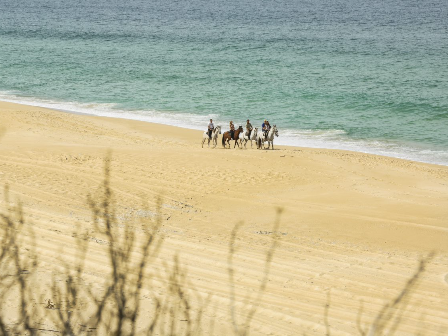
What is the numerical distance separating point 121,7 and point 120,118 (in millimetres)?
85440

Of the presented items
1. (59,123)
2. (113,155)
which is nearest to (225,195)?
(113,155)

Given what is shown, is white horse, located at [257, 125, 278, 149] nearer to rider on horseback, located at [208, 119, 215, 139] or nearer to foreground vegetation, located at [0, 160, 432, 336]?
rider on horseback, located at [208, 119, 215, 139]

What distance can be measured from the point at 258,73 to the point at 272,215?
117 ft

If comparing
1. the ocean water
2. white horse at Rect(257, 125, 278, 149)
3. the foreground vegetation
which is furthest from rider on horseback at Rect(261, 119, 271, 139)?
the foreground vegetation

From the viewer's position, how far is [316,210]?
1655 cm

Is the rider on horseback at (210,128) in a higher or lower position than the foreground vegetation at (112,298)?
higher

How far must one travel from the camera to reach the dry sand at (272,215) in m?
10.1

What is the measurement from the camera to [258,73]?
5012 cm

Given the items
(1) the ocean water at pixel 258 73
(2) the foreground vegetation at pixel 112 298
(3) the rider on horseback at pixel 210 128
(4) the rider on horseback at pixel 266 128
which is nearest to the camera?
(2) the foreground vegetation at pixel 112 298

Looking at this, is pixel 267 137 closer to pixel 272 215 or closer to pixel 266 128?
pixel 266 128

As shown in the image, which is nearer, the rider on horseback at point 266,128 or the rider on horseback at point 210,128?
the rider on horseback at point 266,128

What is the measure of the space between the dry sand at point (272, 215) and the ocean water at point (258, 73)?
352 inches

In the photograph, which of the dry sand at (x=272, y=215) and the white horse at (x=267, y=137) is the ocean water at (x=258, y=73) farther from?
the dry sand at (x=272, y=215)

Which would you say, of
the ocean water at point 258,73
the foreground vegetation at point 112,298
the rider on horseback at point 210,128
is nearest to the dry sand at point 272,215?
the foreground vegetation at point 112,298
